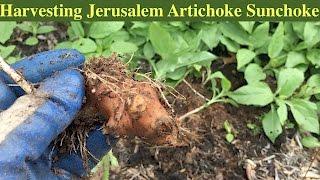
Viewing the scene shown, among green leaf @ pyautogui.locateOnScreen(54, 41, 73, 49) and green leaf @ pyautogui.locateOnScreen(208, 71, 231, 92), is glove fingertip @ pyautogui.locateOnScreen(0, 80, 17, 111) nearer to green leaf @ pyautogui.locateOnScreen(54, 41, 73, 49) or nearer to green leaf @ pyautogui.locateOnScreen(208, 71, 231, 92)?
green leaf @ pyautogui.locateOnScreen(54, 41, 73, 49)

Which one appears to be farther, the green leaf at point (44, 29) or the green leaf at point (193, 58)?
the green leaf at point (44, 29)

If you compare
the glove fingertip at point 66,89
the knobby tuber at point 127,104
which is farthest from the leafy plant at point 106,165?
the glove fingertip at point 66,89

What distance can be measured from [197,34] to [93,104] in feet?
3.15

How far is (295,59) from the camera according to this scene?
2658 millimetres

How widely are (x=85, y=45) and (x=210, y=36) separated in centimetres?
58

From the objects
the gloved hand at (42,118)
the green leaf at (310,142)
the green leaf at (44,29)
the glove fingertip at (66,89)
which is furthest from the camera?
the green leaf at (44,29)

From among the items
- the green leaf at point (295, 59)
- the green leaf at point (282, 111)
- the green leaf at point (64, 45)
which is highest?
the green leaf at point (64, 45)

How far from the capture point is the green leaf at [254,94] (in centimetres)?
252

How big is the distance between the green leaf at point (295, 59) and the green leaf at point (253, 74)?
0.13m

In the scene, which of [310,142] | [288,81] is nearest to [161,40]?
[288,81]

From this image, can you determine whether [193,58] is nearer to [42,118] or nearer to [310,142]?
[310,142]

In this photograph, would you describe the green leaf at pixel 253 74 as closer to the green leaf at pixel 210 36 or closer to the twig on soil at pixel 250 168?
the green leaf at pixel 210 36

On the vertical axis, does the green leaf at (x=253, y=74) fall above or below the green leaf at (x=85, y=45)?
below

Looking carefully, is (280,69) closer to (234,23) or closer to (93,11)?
(234,23)
